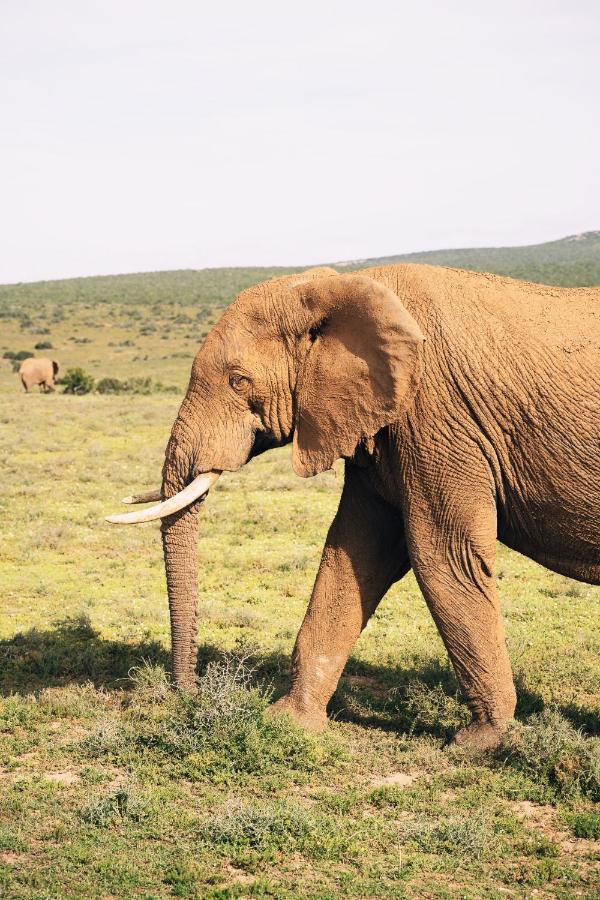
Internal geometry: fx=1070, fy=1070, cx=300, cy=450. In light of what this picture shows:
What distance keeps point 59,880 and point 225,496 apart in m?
12.1

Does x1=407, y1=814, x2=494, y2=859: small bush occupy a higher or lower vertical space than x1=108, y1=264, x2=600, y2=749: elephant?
lower

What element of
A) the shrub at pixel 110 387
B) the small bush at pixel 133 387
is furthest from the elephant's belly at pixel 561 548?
the shrub at pixel 110 387

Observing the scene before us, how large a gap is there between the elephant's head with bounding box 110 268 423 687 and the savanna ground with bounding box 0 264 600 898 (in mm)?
→ 865

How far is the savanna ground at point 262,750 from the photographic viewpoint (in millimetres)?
5879

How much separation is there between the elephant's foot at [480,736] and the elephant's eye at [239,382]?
2.85m

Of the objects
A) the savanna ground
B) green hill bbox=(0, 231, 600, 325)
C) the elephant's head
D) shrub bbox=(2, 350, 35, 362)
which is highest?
green hill bbox=(0, 231, 600, 325)

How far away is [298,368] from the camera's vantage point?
745 cm

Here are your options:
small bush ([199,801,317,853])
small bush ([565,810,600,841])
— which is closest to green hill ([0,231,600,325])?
small bush ([199,801,317,853])

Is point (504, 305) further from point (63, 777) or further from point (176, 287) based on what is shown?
point (176, 287)

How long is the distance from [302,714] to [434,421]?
2466mm

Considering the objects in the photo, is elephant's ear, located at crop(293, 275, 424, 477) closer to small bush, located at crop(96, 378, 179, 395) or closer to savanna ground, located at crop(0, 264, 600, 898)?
savanna ground, located at crop(0, 264, 600, 898)

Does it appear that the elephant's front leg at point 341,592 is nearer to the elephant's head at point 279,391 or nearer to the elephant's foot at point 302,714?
the elephant's foot at point 302,714

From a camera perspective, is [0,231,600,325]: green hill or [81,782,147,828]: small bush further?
[0,231,600,325]: green hill

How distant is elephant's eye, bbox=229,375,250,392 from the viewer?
7445 millimetres
